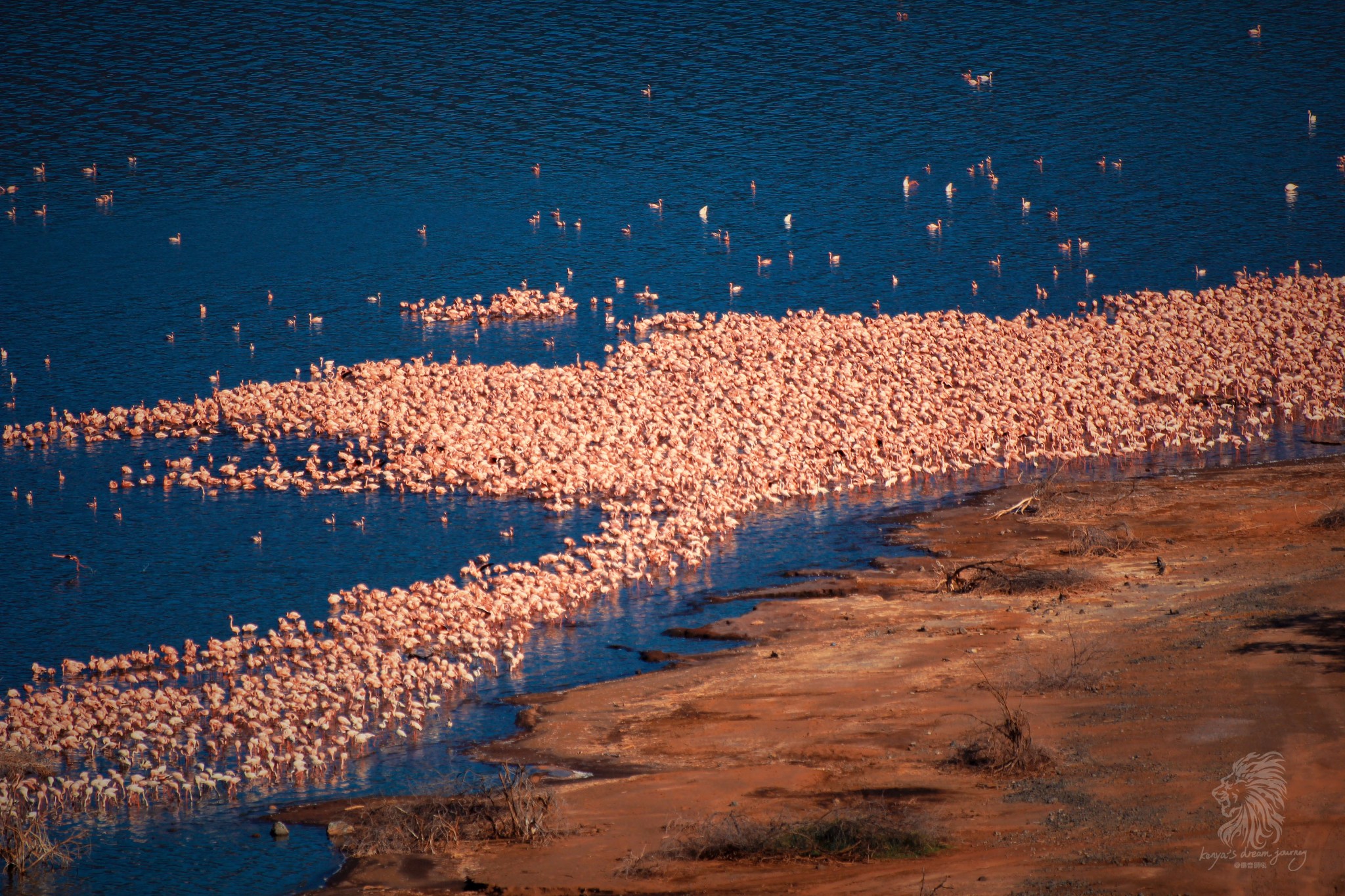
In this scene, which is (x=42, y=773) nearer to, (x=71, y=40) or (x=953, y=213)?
(x=953, y=213)

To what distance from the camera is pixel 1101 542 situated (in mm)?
24266

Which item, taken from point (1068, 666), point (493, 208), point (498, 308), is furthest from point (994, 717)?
point (493, 208)

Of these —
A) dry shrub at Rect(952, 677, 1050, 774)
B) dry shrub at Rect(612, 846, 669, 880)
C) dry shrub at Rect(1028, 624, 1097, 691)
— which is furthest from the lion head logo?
dry shrub at Rect(612, 846, 669, 880)

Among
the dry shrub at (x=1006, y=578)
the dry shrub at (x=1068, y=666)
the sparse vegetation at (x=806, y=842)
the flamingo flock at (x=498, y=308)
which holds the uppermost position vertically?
the flamingo flock at (x=498, y=308)

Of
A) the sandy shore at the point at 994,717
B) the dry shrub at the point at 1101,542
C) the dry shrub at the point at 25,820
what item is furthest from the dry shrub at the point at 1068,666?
the dry shrub at the point at 25,820

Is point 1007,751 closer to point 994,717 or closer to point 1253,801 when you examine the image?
point 994,717

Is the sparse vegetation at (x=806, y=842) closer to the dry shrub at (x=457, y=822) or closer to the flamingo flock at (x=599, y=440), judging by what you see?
the dry shrub at (x=457, y=822)

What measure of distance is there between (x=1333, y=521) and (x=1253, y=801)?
43.3 feet

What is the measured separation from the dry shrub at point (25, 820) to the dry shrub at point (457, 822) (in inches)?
123

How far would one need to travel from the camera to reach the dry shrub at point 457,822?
14.6 m

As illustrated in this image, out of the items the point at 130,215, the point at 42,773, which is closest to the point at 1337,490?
the point at 42,773

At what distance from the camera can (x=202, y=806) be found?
1673 cm

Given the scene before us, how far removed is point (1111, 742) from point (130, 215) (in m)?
54.1

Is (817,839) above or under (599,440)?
under
